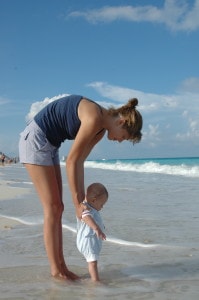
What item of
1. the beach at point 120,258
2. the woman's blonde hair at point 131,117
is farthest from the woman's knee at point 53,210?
the woman's blonde hair at point 131,117

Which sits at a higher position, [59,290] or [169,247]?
[59,290]

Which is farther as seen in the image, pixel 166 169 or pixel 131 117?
pixel 166 169

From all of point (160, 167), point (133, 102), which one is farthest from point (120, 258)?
point (160, 167)

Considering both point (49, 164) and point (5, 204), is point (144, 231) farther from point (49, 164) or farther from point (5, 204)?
point (5, 204)

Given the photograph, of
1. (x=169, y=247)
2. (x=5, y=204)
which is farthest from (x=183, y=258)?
(x=5, y=204)

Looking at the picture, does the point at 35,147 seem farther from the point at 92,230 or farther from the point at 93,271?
→ the point at 93,271

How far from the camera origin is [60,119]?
3.72 meters

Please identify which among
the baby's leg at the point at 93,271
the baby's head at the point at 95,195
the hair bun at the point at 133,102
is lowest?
the baby's leg at the point at 93,271

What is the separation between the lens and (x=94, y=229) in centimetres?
366

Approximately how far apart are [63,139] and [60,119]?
216mm

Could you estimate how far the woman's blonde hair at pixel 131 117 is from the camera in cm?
353

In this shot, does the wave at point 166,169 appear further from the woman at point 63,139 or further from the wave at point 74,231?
the woman at point 63,139

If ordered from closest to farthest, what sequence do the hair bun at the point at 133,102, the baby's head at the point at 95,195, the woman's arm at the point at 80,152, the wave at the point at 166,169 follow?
1. the woman's arm at the point at 80,152
2. the hair bun at the point at 133,102
3. the baby's head at the point at 95,195
4. the wave at the point at 166,169

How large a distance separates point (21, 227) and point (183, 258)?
277 centimetres
